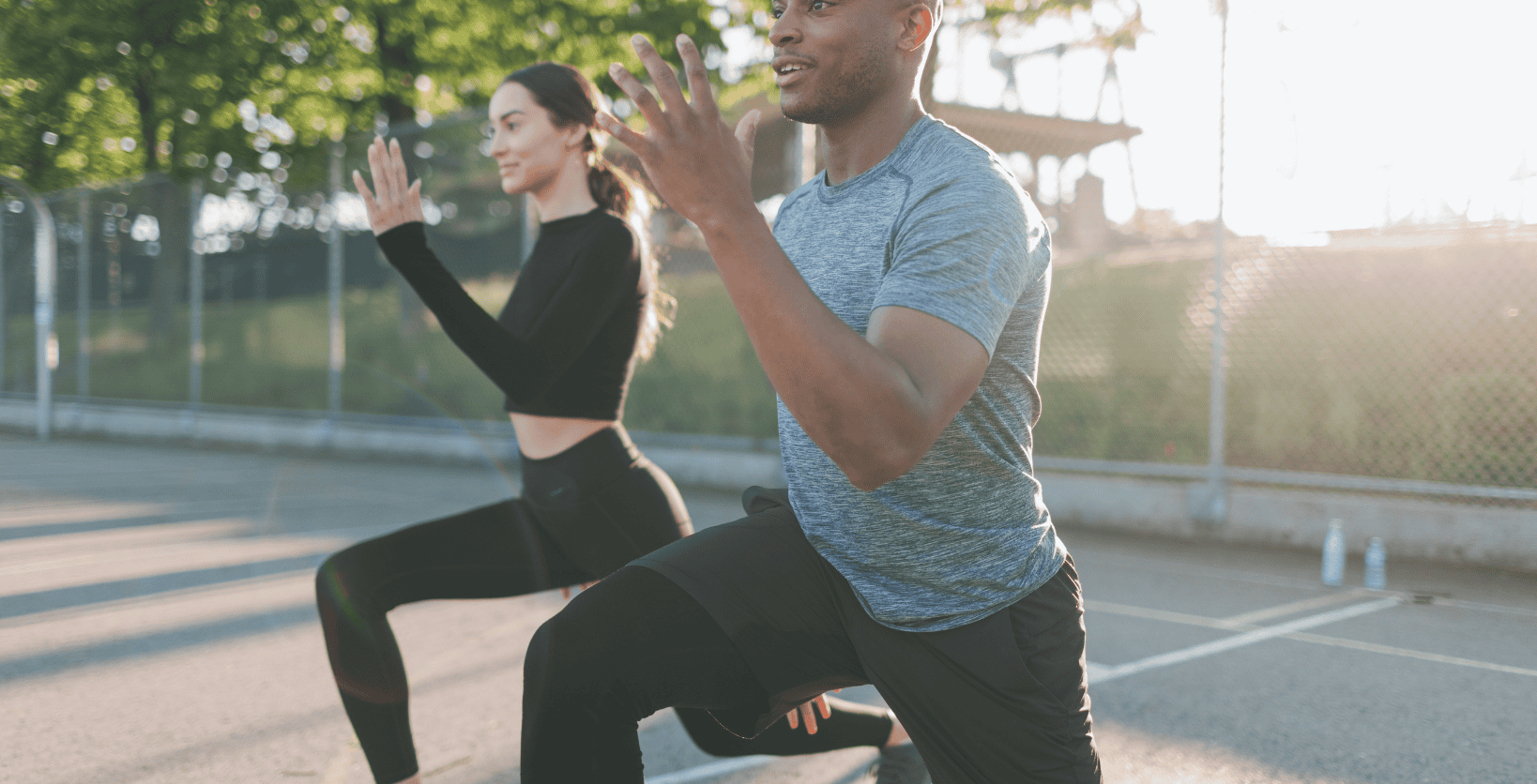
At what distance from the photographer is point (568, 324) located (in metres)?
2.82

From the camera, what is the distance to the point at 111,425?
16844 mm

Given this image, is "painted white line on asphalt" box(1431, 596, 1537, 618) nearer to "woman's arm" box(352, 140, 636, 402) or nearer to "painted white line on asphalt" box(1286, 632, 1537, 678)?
"painted white line on asphalt" box(1286, 632, 1537, 678)

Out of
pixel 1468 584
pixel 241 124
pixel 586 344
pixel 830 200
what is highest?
pixel 241 124

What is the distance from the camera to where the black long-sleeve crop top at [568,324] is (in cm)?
261

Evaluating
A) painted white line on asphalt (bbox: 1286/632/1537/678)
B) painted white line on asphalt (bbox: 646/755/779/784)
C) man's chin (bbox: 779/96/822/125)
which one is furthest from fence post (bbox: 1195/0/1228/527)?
man's chin (bbox: 779/96/822/125)

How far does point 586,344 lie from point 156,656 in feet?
10.5

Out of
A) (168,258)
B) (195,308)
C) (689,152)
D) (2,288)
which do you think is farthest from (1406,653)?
(2,288)

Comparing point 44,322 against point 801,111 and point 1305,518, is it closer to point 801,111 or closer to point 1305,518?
point 1305,518

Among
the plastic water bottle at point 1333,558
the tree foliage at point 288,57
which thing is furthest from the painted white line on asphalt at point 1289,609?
the tree foliage at point 288,57

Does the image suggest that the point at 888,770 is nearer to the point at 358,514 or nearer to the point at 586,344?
the point at 586,344

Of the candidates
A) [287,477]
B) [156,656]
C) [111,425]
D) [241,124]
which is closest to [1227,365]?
[156,656]

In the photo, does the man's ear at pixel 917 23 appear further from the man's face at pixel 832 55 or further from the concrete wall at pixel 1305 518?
the concrete wall at pixel 1305 518

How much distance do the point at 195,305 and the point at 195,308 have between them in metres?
0.04

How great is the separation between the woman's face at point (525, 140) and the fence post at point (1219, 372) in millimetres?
6254
